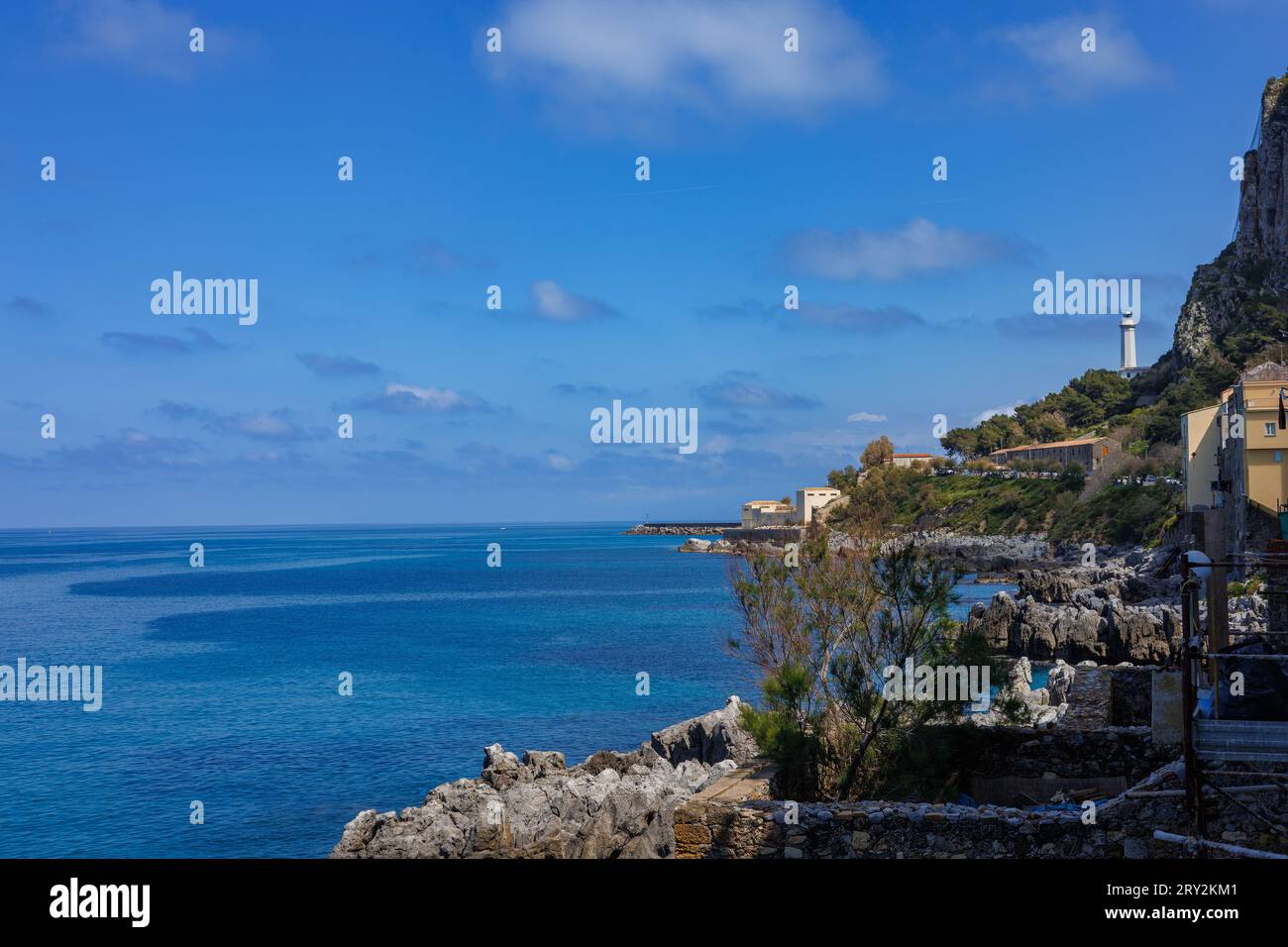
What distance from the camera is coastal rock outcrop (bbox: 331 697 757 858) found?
16250 mm

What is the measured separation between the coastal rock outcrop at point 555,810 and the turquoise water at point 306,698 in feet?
13.7

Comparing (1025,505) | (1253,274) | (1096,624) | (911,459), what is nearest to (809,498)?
(911,459)

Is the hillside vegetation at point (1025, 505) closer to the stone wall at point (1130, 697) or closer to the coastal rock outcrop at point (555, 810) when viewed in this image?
the coastal rock outcrop at point (555, 810)

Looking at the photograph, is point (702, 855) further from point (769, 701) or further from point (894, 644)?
point (894, 644)

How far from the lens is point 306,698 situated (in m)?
45.2

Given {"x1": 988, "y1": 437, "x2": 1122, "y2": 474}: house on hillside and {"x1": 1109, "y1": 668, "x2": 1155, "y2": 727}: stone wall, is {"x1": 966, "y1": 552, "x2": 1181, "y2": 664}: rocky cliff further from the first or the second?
{"x1": 988, "y1": 437, "x2": 1122, "y2": 474}: house on hillside

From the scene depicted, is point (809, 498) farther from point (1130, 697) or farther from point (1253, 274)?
point (1130, 697)

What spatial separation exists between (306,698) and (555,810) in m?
29.4

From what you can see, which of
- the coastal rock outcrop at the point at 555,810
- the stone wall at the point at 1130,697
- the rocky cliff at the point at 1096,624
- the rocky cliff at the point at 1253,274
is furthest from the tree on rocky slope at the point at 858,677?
the rocky cliff at the point at 1253,274

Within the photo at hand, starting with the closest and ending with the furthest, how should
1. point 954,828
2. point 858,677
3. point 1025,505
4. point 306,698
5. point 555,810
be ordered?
1. point 954,828
2. point 858,677
3. point 555,810
4. point 306,698
5. point 1025,505
